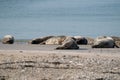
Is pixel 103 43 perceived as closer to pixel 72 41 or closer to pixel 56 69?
pixel 72 41

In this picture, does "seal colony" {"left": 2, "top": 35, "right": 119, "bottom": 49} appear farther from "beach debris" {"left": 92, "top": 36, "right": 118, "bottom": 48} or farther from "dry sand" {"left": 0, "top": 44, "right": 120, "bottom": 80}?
"dry sand" {"left": 0, "top": 44, "right": 120, "bottom": 80}

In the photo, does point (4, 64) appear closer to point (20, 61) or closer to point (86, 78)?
point (20, 61)

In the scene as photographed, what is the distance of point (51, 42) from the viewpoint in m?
26.1

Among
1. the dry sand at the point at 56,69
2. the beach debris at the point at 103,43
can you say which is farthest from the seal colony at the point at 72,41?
the dry sand at the point at 56,69

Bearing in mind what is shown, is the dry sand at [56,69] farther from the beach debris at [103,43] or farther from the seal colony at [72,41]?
the beach debris at [103,43]

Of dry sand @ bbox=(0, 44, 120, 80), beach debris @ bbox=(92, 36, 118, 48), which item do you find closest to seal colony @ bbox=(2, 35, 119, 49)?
beach debris @ bbox=(92, 36, 118, 48)

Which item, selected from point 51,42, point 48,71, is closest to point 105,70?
point 48,71

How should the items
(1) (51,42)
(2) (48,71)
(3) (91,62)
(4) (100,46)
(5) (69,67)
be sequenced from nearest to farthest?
(2) (48,71), (5) (69,67), (3) (91,62), (4) (100,46), (1) (51,42)

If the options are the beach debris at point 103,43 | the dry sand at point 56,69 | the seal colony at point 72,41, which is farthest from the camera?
the beach debris at point 103,43

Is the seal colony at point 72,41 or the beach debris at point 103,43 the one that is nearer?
the seal colony at point 72,41

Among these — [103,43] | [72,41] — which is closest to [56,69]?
[72,41]

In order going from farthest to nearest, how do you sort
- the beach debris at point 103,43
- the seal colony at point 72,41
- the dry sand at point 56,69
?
1. the beach debris at point 103,43
2. the seal colony at point 72,41
3. the dry sand at point 56,69

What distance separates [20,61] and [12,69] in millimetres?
1562

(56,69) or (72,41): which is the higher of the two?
(56,69)
